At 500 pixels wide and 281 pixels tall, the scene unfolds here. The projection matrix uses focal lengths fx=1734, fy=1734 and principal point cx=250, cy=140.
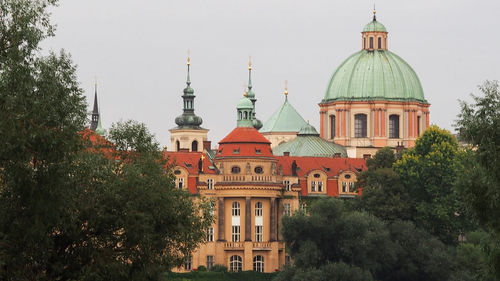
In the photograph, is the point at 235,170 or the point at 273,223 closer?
the point at 273,223

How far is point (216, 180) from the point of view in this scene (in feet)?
545

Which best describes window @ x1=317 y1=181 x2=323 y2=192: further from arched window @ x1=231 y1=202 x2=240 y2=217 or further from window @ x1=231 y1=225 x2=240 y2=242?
window @ x1=231 y1=225 x2=240 y2=242

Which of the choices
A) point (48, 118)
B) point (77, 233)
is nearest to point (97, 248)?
point (77, 233)

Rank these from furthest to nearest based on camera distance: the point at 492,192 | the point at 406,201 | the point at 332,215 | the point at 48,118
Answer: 1. the point at 406,201
2. the point at 332,215
3. the point at 492,192
4. the point at 48,118

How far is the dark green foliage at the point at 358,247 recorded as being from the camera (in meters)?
142

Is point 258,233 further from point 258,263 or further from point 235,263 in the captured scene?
point 235,263

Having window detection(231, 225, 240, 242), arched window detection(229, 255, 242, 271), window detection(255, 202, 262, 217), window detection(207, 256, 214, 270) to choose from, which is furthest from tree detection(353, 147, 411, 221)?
window detection(207, 256, 214, 270)

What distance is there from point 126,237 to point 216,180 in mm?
90091

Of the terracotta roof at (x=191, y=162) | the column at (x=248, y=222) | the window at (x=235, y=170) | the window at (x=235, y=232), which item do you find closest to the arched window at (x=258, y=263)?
the column at (x=248, y=222)

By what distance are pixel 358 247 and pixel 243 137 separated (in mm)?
28663

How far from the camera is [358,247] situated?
141500 millimetres

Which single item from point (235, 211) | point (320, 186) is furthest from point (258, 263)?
point (320, 186)

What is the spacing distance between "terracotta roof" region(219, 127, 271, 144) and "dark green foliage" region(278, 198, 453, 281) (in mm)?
21120

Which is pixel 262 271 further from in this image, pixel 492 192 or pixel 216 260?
pixel 492 192
